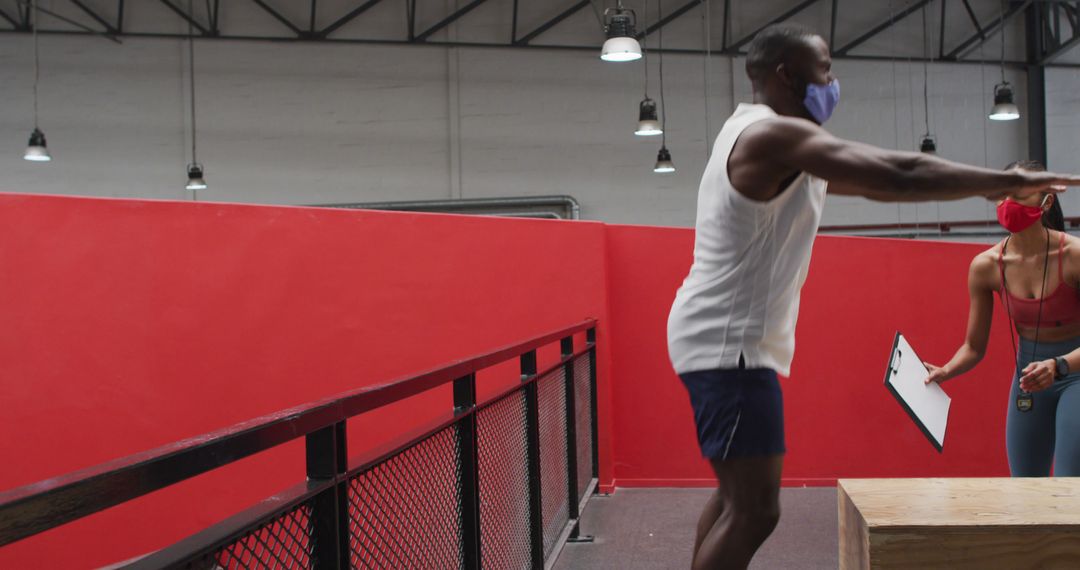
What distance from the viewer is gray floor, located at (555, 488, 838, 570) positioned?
347cm

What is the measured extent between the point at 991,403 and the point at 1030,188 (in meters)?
3.86

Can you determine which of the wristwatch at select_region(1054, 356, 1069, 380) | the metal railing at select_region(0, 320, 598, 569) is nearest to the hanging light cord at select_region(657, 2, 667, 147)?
the metal railing at select_region(0, 320, 598, 569)

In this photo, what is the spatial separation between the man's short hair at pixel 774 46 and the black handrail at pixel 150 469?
88cm

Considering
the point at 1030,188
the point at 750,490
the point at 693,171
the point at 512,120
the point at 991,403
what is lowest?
the point at 991,403

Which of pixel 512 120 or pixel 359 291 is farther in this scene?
pixel 512 120

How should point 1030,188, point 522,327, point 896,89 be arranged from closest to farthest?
1. point 1030,188
2. point 522,327
3. point 896,89

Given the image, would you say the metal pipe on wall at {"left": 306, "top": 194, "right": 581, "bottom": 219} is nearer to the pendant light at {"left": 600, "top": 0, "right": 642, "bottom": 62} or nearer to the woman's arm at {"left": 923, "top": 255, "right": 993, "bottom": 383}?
the pendant light at {"left": 600, "top": 0, "right": 642, "bottom": 62}

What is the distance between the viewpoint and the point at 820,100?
160cm

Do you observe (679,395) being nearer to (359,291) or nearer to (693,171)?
(359,291)

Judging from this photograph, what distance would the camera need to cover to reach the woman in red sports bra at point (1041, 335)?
101 inches

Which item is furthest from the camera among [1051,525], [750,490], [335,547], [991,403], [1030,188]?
[991,403]

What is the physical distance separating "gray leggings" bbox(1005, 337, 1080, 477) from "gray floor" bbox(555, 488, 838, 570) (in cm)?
92

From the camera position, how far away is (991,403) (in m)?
4.88

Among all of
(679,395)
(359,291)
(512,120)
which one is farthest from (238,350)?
(512,120)
